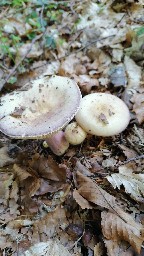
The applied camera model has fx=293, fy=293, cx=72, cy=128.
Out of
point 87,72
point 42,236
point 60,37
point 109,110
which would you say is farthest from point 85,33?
point 42,236

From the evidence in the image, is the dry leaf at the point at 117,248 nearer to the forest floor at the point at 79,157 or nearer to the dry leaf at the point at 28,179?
the forest floor at the point at 79,157

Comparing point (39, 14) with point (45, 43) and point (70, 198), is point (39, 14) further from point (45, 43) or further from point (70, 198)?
point (70, 198)

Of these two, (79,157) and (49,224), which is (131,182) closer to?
(79,157)

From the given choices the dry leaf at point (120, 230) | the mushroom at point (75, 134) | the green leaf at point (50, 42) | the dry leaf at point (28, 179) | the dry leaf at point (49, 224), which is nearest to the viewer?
the dry leaf at point (120, 230)

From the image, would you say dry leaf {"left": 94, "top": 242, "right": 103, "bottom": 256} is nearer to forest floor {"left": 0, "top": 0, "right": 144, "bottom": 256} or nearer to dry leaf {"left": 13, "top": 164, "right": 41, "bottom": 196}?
forest floor {"left": 0, "top": 0, "right": 144, "bottom": 256}

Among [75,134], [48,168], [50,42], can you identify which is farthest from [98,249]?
[50,42]

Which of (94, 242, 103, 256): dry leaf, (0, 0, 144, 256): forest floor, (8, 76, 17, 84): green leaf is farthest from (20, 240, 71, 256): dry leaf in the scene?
(8, 76, 17, 84): green leaf

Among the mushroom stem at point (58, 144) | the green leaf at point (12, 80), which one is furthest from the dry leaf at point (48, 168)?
the green leaf at point (12, 80)

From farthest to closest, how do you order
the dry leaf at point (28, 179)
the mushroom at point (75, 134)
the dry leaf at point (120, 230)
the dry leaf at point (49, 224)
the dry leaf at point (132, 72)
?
the dry leaf at point (132, 72)
the mushroom at point (75, 134)
the dry leaf at point (28, 179)
the dry leaf at point (49, 224)
the dry leaf at point (120, 230)

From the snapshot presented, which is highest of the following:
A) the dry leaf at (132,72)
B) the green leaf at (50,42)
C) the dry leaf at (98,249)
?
the green leaf at (50,42)
